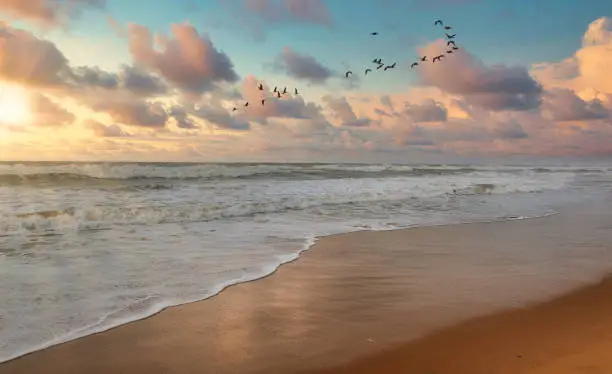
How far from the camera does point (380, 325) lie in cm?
523

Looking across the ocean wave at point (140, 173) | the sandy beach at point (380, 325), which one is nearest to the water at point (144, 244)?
the sandy beach at point (380, 325)

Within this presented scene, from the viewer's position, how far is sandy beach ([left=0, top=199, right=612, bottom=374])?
4.24 metres

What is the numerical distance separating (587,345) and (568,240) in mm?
7040

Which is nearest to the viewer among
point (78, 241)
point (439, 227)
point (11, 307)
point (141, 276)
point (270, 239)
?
point (11, 307)

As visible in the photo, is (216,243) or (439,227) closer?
(216,243)

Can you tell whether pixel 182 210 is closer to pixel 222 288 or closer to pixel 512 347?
pixel 222 288

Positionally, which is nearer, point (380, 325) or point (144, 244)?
point (380, 325)

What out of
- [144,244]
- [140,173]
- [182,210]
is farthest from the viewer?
[140,173]

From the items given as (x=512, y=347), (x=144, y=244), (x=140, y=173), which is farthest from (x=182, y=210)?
(x=140, y=173)

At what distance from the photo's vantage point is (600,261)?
28.3 ft

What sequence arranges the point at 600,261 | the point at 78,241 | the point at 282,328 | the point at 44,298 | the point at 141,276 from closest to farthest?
the point at 282,328
the point at 44,298
the point at 141,276
the point at 600,261
the point at 78,241

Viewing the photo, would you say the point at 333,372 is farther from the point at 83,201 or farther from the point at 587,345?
the point at 83,201

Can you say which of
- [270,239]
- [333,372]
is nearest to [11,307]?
[333,372]

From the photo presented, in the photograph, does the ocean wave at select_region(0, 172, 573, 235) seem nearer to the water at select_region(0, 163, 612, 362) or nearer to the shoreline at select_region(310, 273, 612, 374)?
the water at select_region(0, 163, 612, 362)
